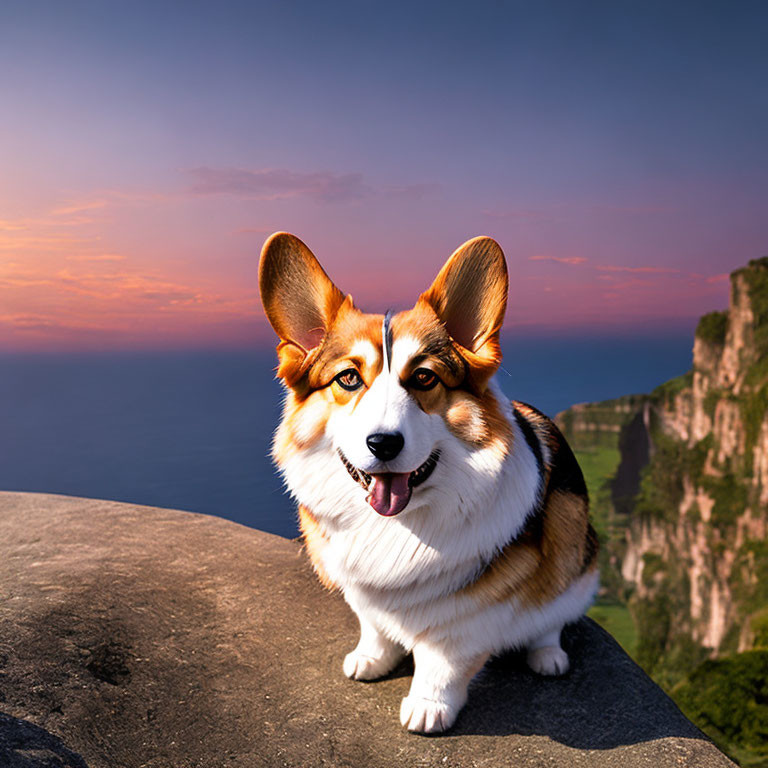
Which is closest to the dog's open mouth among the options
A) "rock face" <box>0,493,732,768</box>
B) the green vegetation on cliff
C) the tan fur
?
the tan fur

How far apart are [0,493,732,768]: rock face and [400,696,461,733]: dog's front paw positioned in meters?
0.09

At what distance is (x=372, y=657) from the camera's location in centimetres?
456

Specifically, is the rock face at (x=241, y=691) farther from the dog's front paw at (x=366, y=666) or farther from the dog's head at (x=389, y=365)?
the dog's head at (x=389, y=365)

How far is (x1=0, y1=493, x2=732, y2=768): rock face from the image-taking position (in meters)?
4.03

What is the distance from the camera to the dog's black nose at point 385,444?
10.2 ft

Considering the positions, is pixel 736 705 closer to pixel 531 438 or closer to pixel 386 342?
pixel 531 438

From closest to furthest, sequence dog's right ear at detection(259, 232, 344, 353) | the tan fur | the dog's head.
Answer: the dog's head
dog's right ear at detection(259, 232, 344, 353)
the tan fur

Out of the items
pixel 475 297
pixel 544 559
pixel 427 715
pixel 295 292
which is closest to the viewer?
pixel 475 297

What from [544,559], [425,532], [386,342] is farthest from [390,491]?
[544,559]

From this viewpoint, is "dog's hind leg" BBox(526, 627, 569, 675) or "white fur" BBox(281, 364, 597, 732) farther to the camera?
"dog's hind leg" BBox(526, 627, 569, 675)

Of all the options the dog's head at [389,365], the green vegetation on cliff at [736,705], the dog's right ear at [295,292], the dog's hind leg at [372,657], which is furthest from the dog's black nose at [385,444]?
the green vegetation on cliff at [736,705]

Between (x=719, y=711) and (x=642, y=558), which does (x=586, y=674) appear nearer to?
(x=719, y=711)

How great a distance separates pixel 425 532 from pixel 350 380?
90 centimetres

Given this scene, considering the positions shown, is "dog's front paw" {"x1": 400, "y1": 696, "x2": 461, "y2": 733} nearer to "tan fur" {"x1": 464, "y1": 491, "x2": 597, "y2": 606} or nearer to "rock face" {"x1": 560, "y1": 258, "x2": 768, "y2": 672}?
"tan fur" {"x1": 464, "y1": 491, "x2": 597, "y2": 606}
